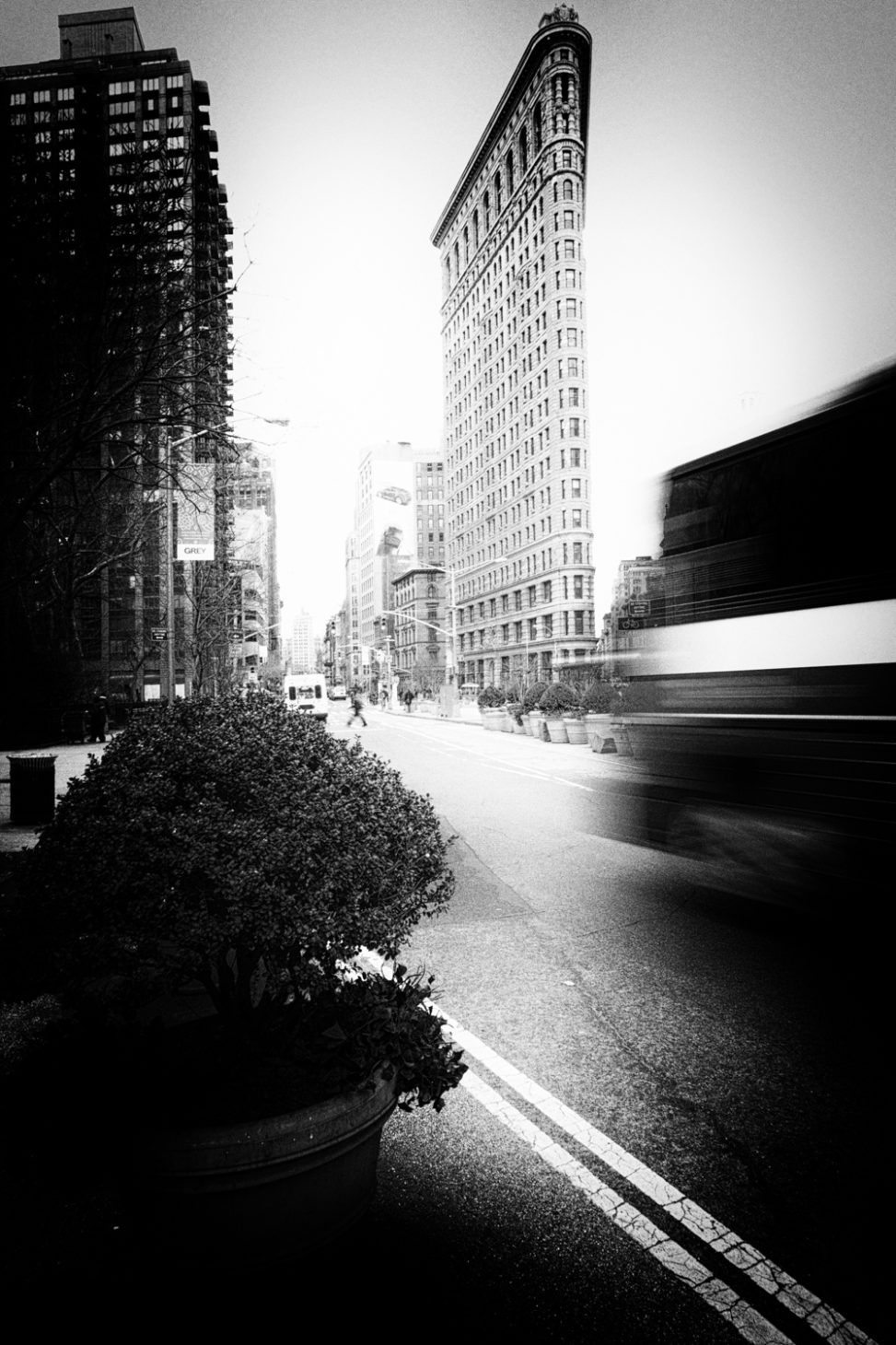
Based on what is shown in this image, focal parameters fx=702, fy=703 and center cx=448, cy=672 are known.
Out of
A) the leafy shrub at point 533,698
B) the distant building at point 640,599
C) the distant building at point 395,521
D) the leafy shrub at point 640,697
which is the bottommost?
the leafy shrub at point 533,698

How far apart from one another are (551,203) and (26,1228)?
332ft

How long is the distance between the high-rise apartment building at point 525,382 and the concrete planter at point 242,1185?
64028 mm

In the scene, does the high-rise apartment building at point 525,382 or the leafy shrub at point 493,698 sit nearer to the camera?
the leafy shrub at point 493,698

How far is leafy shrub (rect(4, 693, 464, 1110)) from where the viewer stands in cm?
232

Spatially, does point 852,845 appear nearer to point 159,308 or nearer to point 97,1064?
point 97,1064

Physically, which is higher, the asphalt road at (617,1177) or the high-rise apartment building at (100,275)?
the high-rise apartment building at (100,275)

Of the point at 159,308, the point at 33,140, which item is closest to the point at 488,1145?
the point at 159,308

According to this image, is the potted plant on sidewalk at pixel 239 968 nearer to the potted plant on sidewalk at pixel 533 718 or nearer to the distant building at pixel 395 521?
the potted plant on sidewalk at pixel 533 718

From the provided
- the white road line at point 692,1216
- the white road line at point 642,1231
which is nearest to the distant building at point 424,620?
the white road line at point 692,1216

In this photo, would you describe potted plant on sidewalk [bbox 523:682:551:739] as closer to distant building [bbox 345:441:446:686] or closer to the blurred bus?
the blurred bus

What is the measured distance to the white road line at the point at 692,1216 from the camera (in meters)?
2.23

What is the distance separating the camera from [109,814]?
2521mm

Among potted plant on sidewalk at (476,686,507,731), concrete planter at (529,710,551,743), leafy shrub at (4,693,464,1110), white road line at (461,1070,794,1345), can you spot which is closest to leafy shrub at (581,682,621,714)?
concrete planter at (529,710,551,743)

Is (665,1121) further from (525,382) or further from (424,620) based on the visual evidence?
(424,620)
